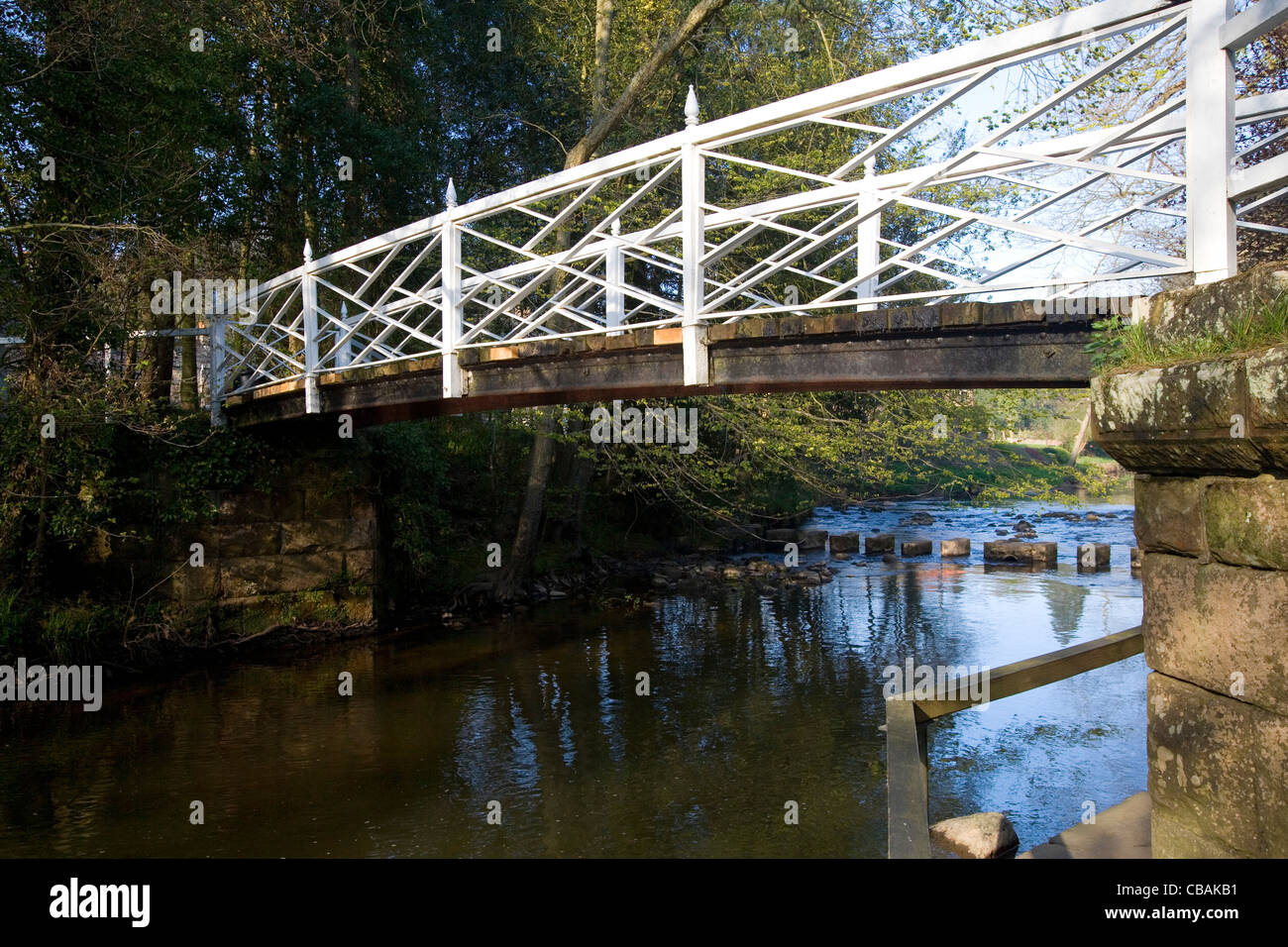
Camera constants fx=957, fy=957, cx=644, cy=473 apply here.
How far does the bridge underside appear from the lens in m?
4.90

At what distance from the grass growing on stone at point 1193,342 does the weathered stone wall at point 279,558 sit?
10.8 metres

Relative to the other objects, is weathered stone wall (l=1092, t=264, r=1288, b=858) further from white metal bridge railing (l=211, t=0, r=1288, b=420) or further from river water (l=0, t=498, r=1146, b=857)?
river water (l=0, t=498, r=1146, b=857)

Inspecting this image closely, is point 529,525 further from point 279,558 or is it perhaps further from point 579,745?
point 579,745

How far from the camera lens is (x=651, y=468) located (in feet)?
43.8

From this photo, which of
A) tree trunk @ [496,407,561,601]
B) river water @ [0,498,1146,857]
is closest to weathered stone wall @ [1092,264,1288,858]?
river water @ [0,498,1146,857]

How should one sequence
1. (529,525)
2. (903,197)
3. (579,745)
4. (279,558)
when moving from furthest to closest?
(529,525) → (279,558) → (579,745) → (903,197)

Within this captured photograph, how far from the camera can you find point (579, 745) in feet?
26.2

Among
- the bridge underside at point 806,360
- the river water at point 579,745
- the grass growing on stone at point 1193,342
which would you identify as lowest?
the river water at point 579,745

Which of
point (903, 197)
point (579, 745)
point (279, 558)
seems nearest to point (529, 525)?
point (279, 558)

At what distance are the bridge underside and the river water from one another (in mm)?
2873

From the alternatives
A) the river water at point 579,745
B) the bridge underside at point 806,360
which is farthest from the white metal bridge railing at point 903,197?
the river water at point 579,745

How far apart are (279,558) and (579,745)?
18.9 feet

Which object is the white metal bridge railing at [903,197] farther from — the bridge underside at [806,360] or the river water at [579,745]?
the river water at [579,745]

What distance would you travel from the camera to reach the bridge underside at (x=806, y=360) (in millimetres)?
4902
